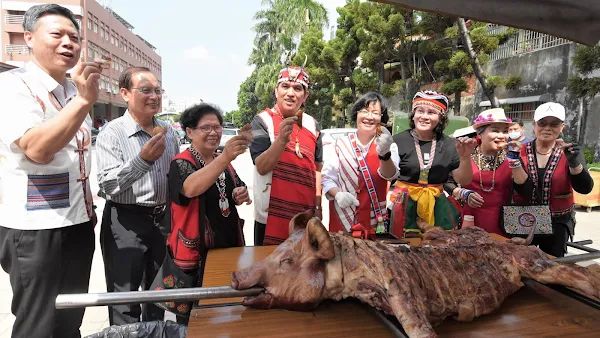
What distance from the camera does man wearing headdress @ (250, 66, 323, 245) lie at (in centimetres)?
272

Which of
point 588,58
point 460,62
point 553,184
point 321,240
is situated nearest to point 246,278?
point 321,240

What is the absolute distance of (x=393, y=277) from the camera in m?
1.50

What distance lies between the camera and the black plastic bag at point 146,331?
2082 mm

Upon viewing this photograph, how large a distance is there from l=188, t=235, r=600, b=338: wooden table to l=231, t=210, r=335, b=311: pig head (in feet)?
0.19

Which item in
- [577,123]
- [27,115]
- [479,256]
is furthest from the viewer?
[577,123]

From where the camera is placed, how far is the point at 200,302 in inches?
62.7

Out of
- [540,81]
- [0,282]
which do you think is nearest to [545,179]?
[0,282]

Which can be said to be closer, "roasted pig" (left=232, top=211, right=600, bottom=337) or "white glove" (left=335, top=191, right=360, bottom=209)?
"roasted pig" (left=232, top=211, right=600, bottom=337)

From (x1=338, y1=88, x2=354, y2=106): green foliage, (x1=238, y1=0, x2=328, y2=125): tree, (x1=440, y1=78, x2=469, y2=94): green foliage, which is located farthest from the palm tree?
(x1=440, y1=78, x2=469, y2=94): green foliage

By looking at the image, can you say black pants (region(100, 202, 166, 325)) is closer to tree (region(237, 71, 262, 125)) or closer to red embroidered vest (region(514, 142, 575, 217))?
red embroidered vest (region(514, 142, 575, 217))

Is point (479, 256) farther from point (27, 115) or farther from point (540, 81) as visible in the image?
point (540, 81)

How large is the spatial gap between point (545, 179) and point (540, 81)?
1254 centimetres

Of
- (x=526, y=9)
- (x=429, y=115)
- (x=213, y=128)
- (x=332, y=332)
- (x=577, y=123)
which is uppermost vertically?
(x=577, y=123)

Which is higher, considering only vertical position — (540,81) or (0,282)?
(540,81)
